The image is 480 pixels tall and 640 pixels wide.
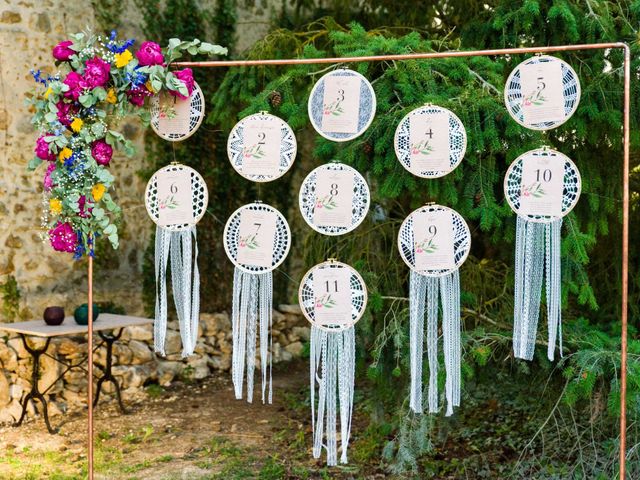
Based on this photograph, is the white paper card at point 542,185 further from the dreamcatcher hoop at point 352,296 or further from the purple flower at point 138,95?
the purple flower at point 138,95

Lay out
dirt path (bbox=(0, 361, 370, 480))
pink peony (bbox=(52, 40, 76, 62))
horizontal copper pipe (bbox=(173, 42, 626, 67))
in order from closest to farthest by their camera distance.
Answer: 1. horizontal copper pipe (bbox=(173, 42, 626, 67))
2. pink peony (bbox=(52, 40, 76, 62))
3. dirt path (bbox=(0, 361, 370, 480))

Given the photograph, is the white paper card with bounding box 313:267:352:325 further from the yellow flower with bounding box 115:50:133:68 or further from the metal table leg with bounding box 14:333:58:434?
the metal table leg with bounding box 14:333:58:434

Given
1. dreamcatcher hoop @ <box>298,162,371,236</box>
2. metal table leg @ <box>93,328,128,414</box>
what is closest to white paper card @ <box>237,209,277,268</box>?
dreamcatcher hoop @ <box>298,162,371,236</box>

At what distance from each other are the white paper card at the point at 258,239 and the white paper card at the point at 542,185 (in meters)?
0.83

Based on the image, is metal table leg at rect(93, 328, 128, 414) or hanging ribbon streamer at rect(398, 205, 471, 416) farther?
metal table leg at rect(93, 328, 128, 414)

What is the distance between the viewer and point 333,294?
2703 mm

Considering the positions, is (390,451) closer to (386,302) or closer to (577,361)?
(386,302)

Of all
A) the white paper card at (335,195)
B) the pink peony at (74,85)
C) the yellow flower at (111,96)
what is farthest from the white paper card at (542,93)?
the pink peony at (74,85)

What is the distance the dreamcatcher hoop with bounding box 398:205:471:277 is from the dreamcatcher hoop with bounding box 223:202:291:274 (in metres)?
0.40

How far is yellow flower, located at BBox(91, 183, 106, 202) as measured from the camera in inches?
105

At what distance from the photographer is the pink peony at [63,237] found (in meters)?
2.71

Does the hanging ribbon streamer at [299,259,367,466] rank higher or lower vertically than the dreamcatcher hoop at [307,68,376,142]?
lower

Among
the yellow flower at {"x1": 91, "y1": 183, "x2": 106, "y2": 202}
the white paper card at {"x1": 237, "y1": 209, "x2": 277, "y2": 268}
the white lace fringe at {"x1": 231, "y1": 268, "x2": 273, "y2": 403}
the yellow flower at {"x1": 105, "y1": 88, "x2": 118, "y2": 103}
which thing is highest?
the yellow flower at {"x1": 105, "y1": 88, "x2": 118, "y2": 103}

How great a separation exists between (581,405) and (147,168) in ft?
10.6
